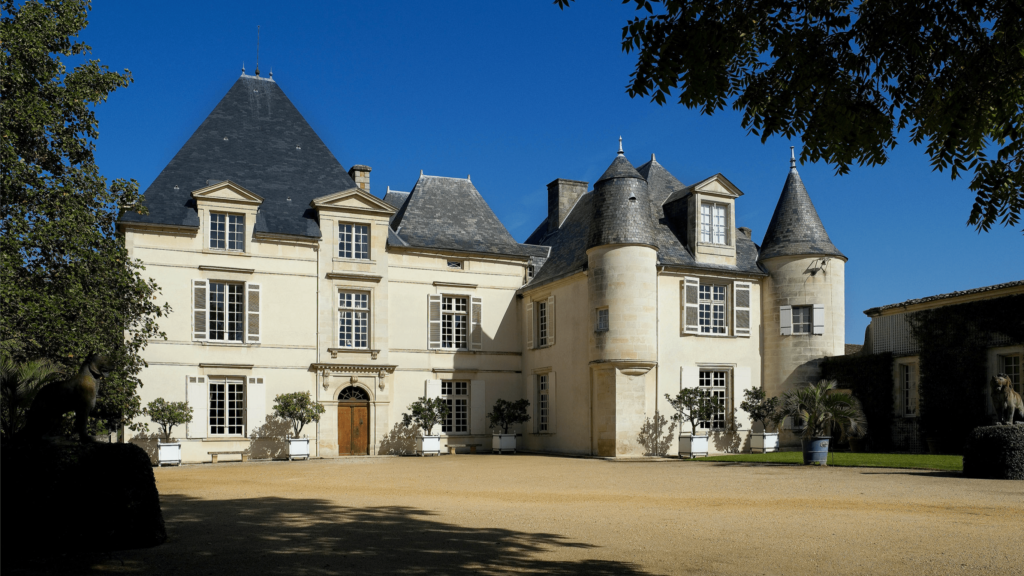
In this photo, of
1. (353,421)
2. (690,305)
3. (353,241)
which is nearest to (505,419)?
(353,421)

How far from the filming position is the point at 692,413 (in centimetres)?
2252

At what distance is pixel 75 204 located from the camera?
1481cm

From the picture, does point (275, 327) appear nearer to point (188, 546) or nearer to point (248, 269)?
point (248, 269)

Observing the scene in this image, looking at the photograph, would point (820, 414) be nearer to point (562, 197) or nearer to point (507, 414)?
point (507, 414)

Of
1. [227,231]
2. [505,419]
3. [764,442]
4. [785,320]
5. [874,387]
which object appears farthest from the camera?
[505,419]

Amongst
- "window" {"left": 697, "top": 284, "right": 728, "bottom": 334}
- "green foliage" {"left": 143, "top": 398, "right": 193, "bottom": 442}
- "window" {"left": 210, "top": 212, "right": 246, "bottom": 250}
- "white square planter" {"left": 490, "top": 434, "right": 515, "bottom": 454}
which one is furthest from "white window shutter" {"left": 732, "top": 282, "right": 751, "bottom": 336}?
"green foliage" {"left": 143, "top": 398, "right": 193, "bottom": 442}

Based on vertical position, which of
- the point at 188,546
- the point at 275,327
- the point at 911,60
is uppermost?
the point at 911,60

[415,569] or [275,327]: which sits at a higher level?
[275,327]

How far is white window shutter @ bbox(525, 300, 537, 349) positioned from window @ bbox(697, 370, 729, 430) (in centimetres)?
488

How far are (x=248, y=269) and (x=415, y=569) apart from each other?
58.6ft

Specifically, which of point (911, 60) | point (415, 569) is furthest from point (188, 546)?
point (911, 60)

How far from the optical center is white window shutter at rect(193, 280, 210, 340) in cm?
2209

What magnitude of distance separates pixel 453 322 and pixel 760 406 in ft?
28.4

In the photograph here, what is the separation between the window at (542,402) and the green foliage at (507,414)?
48 cm
